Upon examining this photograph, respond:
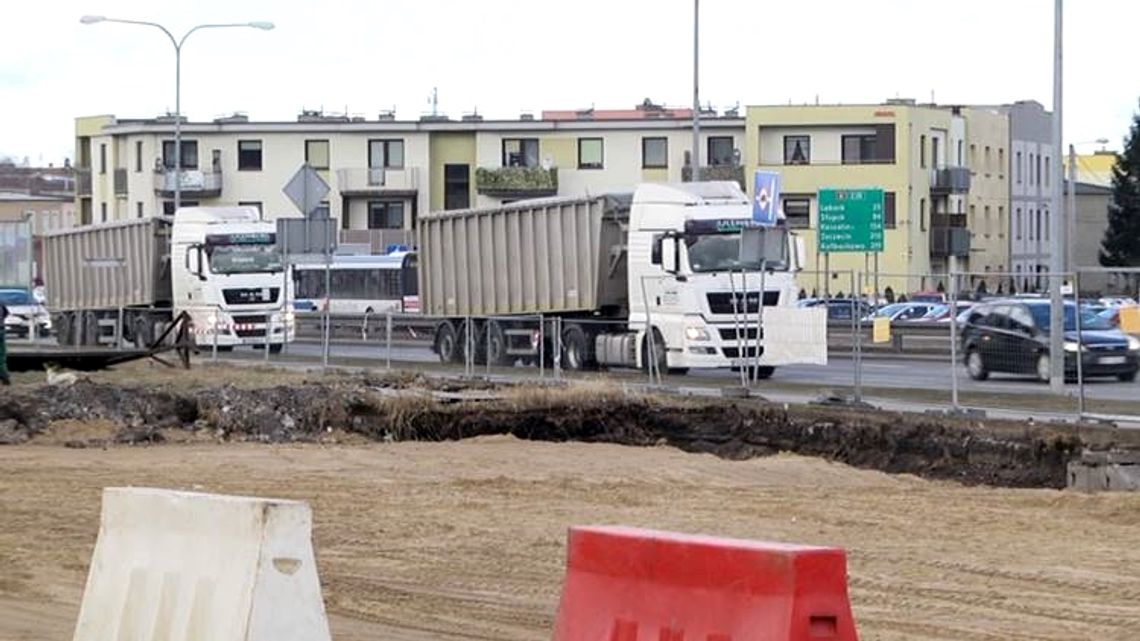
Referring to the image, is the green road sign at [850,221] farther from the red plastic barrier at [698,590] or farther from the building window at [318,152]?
the red plastic barrier at [698,590]

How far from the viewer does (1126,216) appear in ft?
312

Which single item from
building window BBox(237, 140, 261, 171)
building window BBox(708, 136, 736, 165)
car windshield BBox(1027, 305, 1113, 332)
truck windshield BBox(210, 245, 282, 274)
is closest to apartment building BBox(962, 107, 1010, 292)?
building window BBox(708, 136, 736, 165)

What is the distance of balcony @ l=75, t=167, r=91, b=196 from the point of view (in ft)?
343

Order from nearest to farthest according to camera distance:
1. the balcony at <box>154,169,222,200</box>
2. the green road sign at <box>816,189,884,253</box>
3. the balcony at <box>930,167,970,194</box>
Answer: the green road sign at <box>816,189,884,253</box>, the balcony at <box>930,167,970,194</box>, the balcony at <box>154,169,222,200</box>

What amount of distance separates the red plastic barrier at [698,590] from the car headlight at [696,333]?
1064 inches

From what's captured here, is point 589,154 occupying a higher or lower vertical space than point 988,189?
higher

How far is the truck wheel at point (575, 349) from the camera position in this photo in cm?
3816

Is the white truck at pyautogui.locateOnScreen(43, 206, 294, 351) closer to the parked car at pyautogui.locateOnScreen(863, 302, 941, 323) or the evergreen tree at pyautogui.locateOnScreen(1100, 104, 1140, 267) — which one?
the parked car at pyautogui.locateOnScreen(863, 302, 941, 323)

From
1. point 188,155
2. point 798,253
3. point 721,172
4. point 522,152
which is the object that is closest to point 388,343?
point 798,253

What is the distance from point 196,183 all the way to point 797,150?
2531 cm

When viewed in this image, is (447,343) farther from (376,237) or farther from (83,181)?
(83,181)

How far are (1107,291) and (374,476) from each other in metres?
13.8

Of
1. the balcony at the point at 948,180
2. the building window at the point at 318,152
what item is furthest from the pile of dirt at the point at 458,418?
the building window at the point at 318,152

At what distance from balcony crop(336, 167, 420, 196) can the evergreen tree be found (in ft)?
99.5
